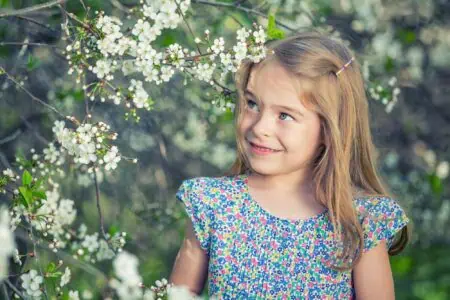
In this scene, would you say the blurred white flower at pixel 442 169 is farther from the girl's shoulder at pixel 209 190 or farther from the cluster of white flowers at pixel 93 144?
the cluster of white flowers at pixel 93 144

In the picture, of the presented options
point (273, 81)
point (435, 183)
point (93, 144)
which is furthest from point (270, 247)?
point (435, 183)

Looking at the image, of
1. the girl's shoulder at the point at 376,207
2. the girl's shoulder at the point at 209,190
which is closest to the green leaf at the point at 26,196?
the girl's shoulder at the point at 209,190

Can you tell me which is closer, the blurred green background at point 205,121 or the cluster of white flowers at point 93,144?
the cluster of white flowers at point 93,144

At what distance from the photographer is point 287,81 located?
2520mm

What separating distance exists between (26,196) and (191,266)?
515 millimetres

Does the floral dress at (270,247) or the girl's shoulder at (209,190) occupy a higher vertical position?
the girl's shoulder at (209,190)

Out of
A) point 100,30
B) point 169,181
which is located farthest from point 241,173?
point 169,181

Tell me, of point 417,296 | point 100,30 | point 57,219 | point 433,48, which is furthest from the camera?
point 433,48

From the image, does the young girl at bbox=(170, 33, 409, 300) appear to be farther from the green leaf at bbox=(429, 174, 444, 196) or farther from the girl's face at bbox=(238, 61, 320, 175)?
the green leaf at bbox=(429, 174, 444, 196)

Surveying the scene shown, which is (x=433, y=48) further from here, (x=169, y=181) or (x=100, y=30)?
(x=100, y=30)

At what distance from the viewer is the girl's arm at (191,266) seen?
8.59 feet

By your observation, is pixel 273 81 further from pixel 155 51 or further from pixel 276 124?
pixel 155 51

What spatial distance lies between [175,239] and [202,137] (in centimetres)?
55

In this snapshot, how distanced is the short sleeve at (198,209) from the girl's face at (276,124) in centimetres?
18
